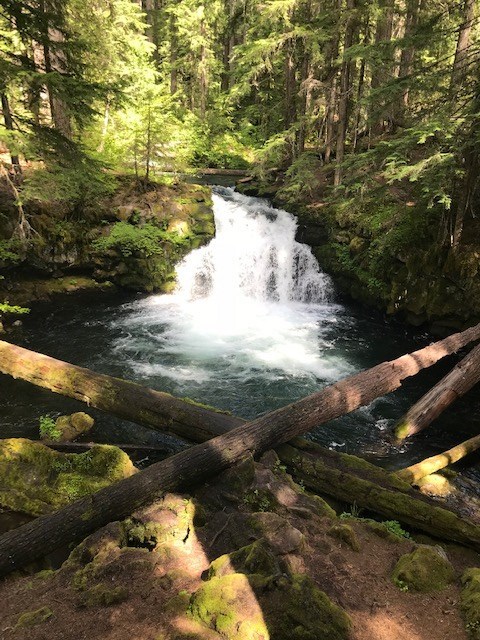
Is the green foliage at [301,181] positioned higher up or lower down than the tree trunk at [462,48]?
lower down

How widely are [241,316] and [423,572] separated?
11905 millimetres

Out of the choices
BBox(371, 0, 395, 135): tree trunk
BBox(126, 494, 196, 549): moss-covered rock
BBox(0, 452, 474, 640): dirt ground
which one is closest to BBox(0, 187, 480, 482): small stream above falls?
BBox(126, 494, 196, 549): moss-covered rock

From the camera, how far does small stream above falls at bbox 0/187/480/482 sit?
884 cm

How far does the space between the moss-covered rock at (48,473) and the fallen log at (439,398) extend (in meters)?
5.69

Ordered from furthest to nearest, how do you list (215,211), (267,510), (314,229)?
(215,211) → (314,229) → (267,510)

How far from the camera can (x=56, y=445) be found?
674 centimetres

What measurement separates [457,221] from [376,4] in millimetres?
9914

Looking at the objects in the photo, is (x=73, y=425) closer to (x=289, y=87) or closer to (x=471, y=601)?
(x=471, y=601)

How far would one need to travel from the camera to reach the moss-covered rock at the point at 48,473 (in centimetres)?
545

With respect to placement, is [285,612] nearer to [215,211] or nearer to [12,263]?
[12,263]

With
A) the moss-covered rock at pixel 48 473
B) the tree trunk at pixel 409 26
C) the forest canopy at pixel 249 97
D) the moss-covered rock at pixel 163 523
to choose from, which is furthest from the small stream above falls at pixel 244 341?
the tree trunk at pixel 409 26

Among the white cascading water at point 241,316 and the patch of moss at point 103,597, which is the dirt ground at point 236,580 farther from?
the white cascading water at point 241,316

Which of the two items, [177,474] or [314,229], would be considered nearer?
[177,474]

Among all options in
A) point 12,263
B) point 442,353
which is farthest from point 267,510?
point 12,263
